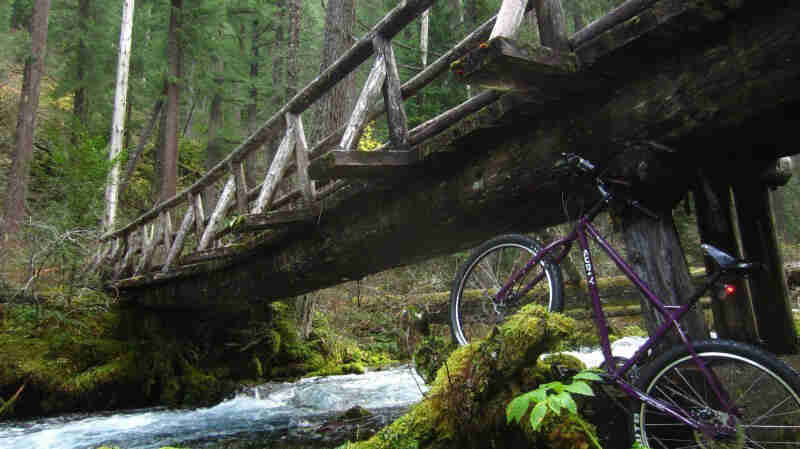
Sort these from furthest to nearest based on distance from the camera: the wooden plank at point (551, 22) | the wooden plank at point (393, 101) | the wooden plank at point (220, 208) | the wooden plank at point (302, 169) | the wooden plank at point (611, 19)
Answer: the wooden plank at point (220, 208)
the wooden plank at point (302, 169)
the wooden plank at point (393, 101)
the wooden plank at point (551, 22)
the wooden plank at point (611, 19)

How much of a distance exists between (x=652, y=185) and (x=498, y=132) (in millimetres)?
959

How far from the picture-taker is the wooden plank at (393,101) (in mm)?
3609

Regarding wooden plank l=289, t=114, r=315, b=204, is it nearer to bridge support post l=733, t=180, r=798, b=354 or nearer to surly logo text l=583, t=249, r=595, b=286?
surly logo text l=583, t=249, r=595, b=286

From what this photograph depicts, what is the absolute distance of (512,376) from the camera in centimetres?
288

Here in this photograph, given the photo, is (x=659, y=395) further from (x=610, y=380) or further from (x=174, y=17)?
(x=174, y=17)

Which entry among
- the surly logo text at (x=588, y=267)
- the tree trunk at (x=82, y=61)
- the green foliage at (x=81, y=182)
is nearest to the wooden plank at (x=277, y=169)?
the surly logo text at (x=588, y=267)

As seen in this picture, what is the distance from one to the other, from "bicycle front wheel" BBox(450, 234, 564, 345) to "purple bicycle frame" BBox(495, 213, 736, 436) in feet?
0.23

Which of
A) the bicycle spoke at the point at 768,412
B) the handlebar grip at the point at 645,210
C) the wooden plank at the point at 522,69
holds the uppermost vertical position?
the wooden plank at the point at 522,69

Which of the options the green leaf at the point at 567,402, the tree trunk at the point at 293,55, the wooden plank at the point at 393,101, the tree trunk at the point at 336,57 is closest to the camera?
the green leaf at the point at 567,402

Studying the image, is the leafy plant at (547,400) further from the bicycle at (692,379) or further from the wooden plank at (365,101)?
the wooden plank at (365,101)

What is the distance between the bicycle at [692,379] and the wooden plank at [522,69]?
1.33 ft

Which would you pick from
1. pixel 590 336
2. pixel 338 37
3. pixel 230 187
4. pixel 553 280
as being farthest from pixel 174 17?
pixel 553 280

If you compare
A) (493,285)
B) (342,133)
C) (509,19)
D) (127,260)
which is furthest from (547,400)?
(127,260)

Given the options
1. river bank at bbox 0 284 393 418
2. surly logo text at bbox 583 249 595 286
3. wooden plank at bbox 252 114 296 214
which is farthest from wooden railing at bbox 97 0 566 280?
river bank at bbox 0 284 393 418
